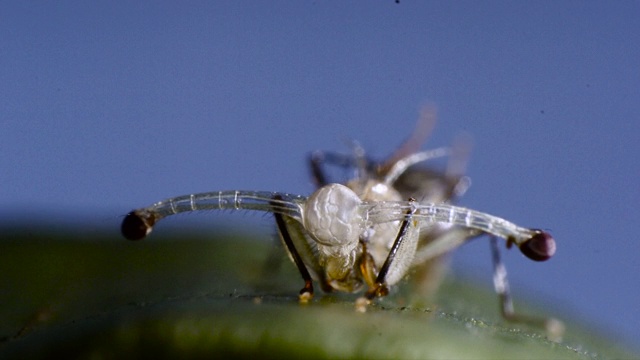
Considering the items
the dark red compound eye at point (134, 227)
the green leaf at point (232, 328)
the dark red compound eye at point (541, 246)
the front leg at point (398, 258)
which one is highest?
the dark red compound eye at point (134, 227)

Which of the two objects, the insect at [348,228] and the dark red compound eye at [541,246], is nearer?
the dark red compound eye at [541,246]

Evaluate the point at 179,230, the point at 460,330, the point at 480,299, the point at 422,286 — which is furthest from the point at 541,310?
the point at 460,330

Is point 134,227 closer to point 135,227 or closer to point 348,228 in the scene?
point 135,227

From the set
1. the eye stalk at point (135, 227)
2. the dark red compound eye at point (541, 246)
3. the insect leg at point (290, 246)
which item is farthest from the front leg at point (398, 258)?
the eye stalk at point (135, 227)

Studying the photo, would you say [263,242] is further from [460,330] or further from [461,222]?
[460,330]

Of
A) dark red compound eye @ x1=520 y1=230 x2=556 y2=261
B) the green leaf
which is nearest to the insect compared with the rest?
dark red compound eye @ x1=520 y1=230 x2=556 y2=261

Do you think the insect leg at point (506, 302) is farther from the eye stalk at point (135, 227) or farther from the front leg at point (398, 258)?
the eye stalk at point (135, 227)

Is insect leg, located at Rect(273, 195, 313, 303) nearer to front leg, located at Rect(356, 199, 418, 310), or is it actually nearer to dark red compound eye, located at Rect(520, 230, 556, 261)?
front leg, located at Rect(356, 199, 418, 310)

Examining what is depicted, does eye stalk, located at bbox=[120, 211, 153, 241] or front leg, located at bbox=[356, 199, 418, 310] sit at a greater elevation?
eye stalk, located at bbox=[120, 211, 153, 241]
